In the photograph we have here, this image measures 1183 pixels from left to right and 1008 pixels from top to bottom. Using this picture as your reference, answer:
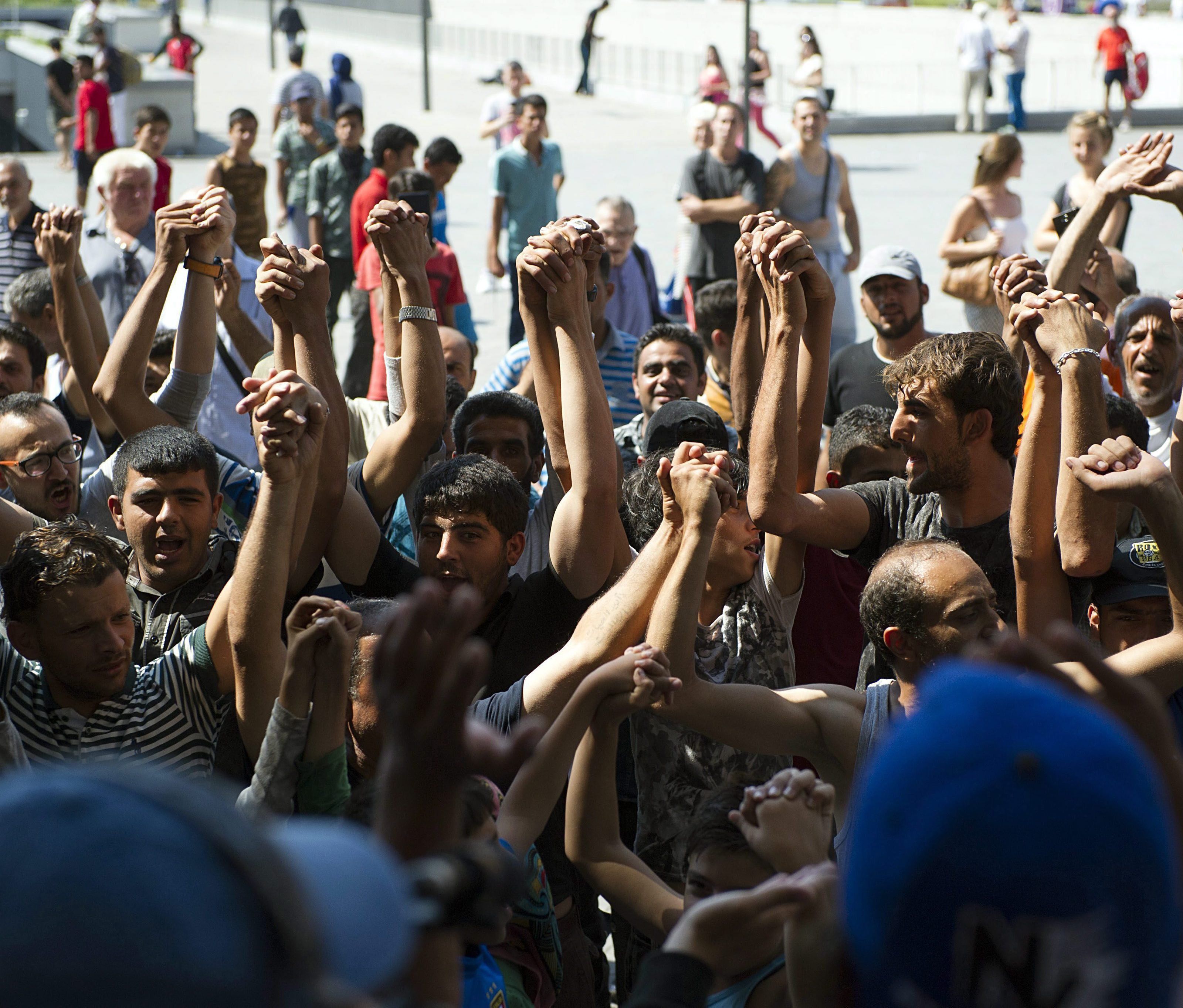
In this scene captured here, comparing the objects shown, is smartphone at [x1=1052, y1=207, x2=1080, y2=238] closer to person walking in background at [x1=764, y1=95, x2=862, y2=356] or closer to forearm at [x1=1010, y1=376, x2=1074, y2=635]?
forearm at [x1=1010, y1=376, x2=1074, y2=635]

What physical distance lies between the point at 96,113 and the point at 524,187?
7552 mm

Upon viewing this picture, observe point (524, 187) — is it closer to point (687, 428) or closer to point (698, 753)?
point (687, 428)

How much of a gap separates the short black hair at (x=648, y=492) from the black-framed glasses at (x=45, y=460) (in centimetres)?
177

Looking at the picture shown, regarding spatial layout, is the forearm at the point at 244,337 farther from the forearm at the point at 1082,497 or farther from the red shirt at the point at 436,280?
the forearm at the point at 1082,497

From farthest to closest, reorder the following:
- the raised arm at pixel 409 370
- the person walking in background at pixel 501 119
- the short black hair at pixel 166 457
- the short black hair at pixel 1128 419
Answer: the person walking in background at pixel 501 119, the short black hair at pixel 1128 419, the raised arm at pixel 409 370, the short black hair at pixel 166 457

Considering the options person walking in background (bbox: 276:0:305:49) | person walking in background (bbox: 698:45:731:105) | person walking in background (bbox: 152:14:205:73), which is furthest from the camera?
person walking in background (bbox: 276:0:305:49)

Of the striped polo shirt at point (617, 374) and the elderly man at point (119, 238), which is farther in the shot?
the elderly man at point (119, 238)

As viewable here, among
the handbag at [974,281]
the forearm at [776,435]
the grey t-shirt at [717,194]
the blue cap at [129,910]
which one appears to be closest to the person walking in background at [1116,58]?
the grey t-shirt at [717,194]

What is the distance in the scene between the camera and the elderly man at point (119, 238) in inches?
264

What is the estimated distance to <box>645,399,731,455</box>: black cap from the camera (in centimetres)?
436

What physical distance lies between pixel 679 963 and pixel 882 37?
35278 mm

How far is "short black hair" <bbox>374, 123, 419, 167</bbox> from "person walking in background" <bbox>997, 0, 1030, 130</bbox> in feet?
57.8

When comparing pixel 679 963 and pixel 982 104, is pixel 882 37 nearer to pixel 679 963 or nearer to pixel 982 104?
pixel 982 104

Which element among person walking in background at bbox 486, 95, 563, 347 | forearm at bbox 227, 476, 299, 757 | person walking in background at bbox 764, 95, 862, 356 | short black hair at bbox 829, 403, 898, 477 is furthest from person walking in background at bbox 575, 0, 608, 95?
forearm at bbox 227, 476, 299, 757
